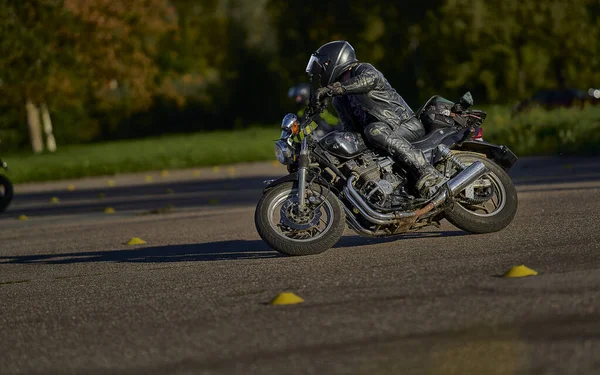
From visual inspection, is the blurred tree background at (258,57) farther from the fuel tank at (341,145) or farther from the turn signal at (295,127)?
the turn signal at (295,127)

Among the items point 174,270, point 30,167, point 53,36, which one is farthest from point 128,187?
point 53,36

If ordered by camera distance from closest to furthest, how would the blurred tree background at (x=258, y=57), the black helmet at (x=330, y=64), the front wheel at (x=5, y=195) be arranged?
the black helmet at (x=330, y=64) → the front wheel at (x=5, y=195) → the blurred tree background at (x=258, y=57)

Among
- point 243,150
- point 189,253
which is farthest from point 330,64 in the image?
point 243,150

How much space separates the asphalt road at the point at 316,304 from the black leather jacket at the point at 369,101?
1.06 m

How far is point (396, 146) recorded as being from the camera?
9531 millimetres

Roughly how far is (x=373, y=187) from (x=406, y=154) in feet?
1.23

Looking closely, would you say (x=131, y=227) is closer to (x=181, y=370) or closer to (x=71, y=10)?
(x=181, y=370)

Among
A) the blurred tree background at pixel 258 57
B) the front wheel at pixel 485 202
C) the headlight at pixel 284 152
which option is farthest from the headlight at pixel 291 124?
the blurred tree background at pixel 258 57

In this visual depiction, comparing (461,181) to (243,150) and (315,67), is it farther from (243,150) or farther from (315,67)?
(243,150)

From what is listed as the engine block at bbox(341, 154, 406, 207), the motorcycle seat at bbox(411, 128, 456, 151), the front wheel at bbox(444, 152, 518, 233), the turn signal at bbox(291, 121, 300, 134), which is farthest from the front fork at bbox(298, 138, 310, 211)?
the front wheel at bbox(444, 152, 518, 233)

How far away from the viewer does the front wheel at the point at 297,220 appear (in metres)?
9.34

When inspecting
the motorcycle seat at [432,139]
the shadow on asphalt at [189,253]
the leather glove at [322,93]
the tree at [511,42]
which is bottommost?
the tree at [511,42]

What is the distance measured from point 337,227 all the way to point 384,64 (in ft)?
193

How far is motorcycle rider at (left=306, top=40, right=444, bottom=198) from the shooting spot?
9547 mm
